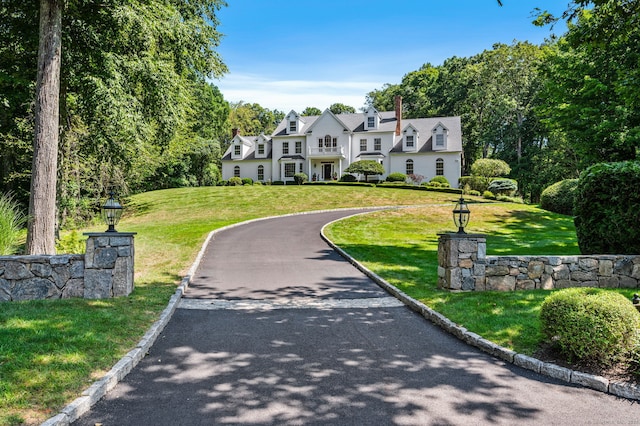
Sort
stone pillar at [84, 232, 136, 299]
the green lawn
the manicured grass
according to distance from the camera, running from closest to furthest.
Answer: the green lawn
the manicured grass
stone pillar at [84, 232, 136, 299]

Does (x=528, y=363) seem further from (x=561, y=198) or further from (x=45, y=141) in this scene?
(x=561, y=198)

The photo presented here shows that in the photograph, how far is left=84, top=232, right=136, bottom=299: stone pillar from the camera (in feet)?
24.1

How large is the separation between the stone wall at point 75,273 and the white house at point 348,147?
1450 inches

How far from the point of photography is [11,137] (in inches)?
674

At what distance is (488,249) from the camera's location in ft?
47.3

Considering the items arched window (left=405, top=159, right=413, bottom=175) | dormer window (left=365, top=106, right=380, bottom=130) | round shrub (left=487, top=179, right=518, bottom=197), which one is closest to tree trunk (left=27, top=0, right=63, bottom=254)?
round shrub (left=487, top=179, right=518, bottom=197)

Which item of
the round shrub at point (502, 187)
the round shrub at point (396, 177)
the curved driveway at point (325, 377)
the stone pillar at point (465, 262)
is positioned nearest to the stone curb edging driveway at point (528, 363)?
the curved driveway at point (325, 377)

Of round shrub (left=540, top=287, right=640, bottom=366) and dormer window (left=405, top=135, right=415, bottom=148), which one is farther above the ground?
dormer window (left=405, top=135, right=415, bottom=148)

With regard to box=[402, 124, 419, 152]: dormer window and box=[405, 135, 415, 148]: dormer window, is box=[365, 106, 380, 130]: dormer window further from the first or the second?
box=[405, 135, 415, 148]: dormer window

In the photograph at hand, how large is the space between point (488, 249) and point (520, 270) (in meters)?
6.30

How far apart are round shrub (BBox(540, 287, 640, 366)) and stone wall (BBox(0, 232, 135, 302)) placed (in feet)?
22.2

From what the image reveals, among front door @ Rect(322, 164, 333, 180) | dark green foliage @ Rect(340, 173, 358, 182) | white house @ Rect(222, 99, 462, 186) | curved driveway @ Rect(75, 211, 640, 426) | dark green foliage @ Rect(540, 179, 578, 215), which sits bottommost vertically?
curved driveway @ Rect(75, 211, 640, 426)

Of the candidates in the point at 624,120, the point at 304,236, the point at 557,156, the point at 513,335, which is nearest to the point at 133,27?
the point at 304,236

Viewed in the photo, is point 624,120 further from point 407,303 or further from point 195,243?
point 195,243
